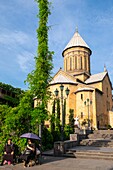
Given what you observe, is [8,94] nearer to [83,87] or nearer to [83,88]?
[83,87]

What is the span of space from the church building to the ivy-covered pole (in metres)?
18.9

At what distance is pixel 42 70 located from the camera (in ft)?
30.8

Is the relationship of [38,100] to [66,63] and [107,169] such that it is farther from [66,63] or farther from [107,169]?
[66,63]

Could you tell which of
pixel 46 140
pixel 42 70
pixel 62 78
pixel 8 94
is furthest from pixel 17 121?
pixel 8 94

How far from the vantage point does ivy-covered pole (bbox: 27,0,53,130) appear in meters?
9.05

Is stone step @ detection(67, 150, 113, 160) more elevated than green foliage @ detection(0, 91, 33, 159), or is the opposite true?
green foliage @ detection(0, 91, 33, 159)

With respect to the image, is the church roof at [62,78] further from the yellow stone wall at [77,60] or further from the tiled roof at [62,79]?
the yellow stone wall at [77,60]

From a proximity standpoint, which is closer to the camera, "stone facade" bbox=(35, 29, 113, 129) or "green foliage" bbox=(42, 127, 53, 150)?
"green foliage" bbox=(42, 127, 53, 150)

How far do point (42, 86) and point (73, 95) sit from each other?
24.8 meters

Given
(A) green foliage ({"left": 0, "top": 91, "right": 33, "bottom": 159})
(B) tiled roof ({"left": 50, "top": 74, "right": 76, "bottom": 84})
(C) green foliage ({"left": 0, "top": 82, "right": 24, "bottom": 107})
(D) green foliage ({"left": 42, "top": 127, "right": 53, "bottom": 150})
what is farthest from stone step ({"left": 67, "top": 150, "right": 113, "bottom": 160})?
(C) green foliage ({"left": 0, "top": 82, "right": 24, "bottom": 107})

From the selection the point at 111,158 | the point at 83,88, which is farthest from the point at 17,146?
the point at 83,88

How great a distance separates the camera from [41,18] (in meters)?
9.73

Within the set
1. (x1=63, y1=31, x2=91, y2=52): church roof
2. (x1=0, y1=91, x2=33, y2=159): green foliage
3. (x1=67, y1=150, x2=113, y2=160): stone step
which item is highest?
(x1=63, y1=31, x2=91, y2=52): church roof

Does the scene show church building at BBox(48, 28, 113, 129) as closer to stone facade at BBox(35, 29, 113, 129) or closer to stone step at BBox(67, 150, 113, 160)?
stone facade at BBox(35, 29, 113, 129)
